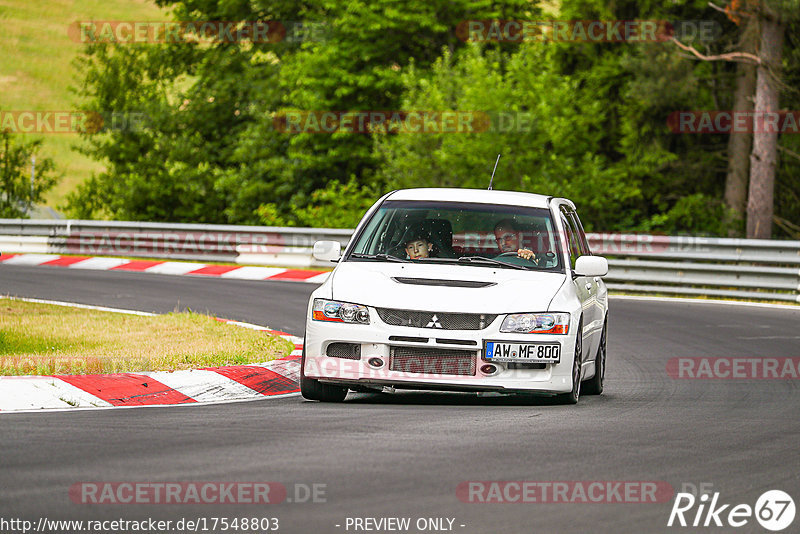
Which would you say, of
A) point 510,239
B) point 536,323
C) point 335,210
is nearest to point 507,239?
point 510,239

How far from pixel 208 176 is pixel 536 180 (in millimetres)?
20206

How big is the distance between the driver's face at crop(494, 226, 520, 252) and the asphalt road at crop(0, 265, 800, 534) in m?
1.21

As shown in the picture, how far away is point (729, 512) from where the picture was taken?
6258 millimetres

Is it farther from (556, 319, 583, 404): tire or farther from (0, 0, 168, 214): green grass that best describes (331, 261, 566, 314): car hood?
(0, 0, 168, 214): green grass

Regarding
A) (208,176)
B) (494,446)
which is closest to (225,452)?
(494,446)

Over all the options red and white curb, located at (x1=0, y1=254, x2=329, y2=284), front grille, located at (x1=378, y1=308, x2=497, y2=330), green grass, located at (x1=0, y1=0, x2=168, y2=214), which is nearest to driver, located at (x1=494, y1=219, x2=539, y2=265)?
front grille, located at (x1=378, y1=308, x2=497, y2=330)

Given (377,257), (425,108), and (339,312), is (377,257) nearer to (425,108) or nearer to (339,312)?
(339,312)

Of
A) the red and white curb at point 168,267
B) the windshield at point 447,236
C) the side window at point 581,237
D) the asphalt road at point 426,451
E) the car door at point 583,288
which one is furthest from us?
the red and white curb at point 168,267

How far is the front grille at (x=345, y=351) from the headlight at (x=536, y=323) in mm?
1038

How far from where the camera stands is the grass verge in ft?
36.1

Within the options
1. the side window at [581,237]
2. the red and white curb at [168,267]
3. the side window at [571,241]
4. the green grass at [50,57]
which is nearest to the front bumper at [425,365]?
the side window at [571,241]

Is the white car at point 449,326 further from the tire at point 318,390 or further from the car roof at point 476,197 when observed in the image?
the car roof at point 476,197

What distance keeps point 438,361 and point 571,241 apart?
2443 mm

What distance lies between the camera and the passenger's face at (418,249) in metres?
10.7
